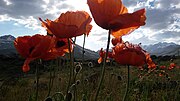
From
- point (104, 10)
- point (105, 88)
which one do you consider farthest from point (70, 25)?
point (105, 88)

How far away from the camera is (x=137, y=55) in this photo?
2039 millimetres

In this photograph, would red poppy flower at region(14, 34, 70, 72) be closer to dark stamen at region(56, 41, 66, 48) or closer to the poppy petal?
dark stamen at region(56, 41, 66, 48)

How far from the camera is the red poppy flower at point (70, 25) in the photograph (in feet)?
5.58

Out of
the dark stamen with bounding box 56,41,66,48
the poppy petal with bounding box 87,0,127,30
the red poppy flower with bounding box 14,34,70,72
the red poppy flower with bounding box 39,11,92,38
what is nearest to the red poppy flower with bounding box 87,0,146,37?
the poppy petal with bounding box 87,0,127,30

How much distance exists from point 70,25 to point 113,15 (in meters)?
0.26

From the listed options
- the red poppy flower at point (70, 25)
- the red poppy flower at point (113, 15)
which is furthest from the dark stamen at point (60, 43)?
the red poppy flower at point (113, 15)

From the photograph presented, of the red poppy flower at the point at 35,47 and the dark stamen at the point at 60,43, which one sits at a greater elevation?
the dark stamen at the point at 60,43

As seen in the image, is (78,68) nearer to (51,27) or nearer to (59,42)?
(59,42)

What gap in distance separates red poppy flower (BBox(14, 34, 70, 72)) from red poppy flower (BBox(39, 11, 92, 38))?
10cm

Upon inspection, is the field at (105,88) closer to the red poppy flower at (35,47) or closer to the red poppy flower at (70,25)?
the red poppy flower at (35,47)

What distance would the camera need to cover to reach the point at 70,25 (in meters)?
1.71

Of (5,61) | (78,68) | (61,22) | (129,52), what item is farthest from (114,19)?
(5,61)

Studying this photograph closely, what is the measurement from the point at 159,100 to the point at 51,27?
4187mm

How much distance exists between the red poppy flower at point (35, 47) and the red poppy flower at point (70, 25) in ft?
0.32
